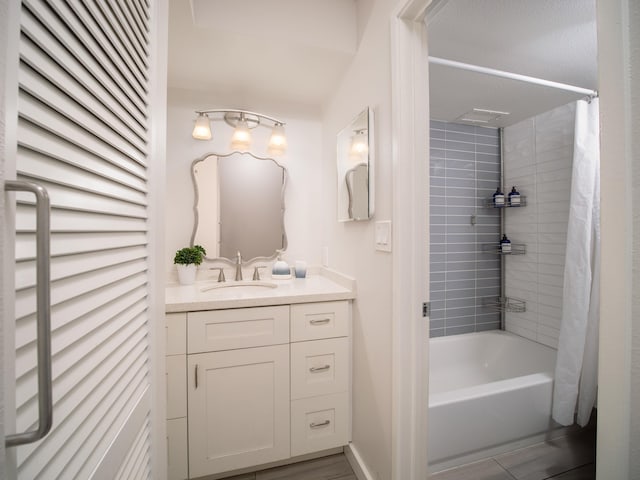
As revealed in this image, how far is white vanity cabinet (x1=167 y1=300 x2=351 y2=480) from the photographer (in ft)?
4.03

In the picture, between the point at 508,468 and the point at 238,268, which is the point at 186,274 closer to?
the point at 238,268

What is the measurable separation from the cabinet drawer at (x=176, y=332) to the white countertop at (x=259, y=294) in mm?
33

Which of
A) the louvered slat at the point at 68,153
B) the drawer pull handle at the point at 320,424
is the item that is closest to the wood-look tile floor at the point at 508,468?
the drawer pull handle at the point at 320,424

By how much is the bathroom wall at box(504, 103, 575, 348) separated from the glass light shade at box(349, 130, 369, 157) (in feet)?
5.64

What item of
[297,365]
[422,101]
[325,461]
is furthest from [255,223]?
[325,461]

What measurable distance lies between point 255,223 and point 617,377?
1770 millimetres

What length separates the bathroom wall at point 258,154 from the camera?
1777 millimetres

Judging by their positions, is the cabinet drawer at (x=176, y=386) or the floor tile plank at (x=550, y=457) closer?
the cabinet drawer at (x=176, y=386)

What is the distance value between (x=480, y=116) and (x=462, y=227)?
0.90 meters

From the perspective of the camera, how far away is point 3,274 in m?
0.32

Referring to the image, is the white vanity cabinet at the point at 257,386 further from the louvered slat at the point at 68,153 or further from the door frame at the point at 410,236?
the louvered slat at the point at 68,153

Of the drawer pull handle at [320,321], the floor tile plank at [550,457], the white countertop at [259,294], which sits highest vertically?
the white countertop at [259,294]

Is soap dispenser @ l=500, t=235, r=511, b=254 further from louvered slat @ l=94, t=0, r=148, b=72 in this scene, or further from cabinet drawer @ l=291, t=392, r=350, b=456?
louvered slat @ l=94, t=0, r=148, b=72

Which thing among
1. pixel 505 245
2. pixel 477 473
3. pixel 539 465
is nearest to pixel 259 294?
pixel 477 473
